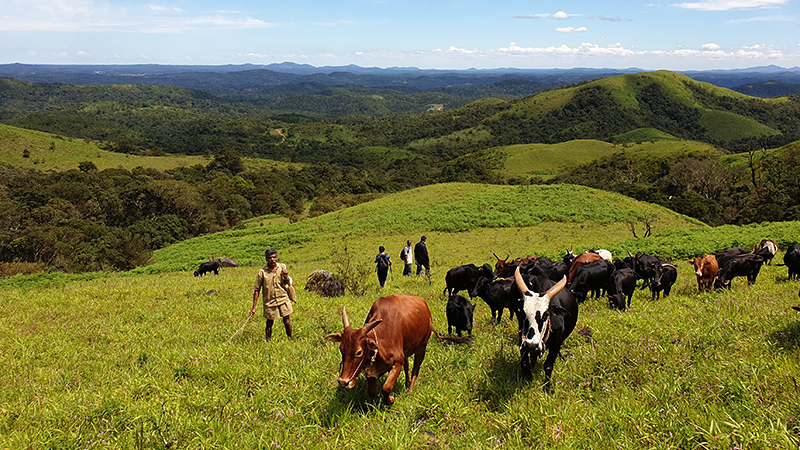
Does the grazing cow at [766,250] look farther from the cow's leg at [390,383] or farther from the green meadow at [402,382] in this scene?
the cow's leg at [390,383]

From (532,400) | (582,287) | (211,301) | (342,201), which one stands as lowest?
(342,201)

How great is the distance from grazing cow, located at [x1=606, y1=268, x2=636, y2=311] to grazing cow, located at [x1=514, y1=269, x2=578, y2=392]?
479 cm

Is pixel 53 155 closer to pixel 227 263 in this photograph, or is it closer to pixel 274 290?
pixel 227 263

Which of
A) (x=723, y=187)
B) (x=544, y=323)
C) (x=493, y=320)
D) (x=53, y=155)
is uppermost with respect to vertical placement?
(x=544, y=323)

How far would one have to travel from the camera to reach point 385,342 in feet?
18.5

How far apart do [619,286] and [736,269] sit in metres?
4.87

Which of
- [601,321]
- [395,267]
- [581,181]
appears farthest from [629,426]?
[581,181]

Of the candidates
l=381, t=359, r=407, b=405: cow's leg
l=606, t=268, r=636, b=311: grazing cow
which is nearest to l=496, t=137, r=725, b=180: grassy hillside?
l=606, t=268, r=636, b=311: grazing cow

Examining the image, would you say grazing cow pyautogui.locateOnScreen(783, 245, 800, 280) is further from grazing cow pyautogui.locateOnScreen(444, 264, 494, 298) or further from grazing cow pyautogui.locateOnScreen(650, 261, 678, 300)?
grazing cow pyautogui.locateOnScreen(444, 264, 494, 298)

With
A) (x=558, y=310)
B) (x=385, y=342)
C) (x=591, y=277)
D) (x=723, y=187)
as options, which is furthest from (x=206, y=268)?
(x=723, y=187)

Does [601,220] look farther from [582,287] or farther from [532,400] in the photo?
[532,400]

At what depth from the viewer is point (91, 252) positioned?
121 ft

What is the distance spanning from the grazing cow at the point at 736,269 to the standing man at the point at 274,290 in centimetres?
1286

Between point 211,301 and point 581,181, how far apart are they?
328 feet
